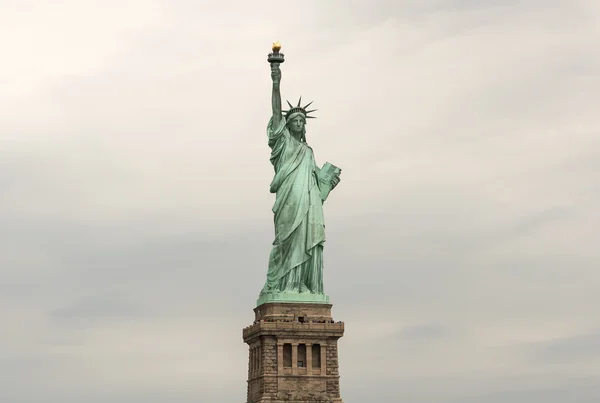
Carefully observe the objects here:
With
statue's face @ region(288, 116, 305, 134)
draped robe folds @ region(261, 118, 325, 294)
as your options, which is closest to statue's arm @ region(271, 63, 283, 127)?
draped robe folds @ region(261, 118, 325, 294)

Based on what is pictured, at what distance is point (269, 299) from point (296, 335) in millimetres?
2165

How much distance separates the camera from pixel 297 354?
69.5 meters

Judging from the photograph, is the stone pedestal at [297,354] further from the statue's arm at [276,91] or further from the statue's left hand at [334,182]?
the statue's arm at [276,91]

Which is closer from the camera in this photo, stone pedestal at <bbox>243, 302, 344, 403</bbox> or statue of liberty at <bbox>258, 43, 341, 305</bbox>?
stone pedestal at <bbox>243, 302, 344, 403</bbox>

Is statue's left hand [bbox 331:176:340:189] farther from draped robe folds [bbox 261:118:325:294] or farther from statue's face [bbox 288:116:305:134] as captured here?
statue's face [bbox 288:116:305:134]

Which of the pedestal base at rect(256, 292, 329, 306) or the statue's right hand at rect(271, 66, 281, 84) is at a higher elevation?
the statue's right hand at rect(271, 66, 281, 84)

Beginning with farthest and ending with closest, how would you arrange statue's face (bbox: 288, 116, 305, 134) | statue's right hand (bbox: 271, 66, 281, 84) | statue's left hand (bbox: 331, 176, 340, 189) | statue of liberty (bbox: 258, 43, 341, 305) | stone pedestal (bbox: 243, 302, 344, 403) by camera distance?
statue's left hand (bbox: 331, 176, 340, 189), statue's face (bbox: 288, 116, 305, 134), statue's right hand (bbox: 271, 66, 281, 84), statue of liberty (bbox: 258, 43, 341, 305), stone pedestal (bbox: 243, 302, 344, 403)

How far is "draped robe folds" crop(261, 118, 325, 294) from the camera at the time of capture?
7069cm

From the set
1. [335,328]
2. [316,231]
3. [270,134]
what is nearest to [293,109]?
[270,134]

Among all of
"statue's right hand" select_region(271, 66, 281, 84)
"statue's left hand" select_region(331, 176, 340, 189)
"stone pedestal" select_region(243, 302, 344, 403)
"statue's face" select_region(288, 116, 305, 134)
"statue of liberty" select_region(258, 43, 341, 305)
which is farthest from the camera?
"statue's left hand" select_region(331, 176, 340, 189)

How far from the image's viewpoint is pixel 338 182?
73.6m

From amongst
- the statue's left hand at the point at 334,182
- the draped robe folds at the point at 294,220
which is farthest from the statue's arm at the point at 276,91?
the statue's left hand at the point at 334,182

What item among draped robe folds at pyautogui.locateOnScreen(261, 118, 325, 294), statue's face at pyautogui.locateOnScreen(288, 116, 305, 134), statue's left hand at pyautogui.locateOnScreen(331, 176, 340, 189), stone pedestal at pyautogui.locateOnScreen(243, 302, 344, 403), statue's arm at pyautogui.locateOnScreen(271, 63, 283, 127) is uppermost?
statue's arm at pyautogui.locateOnScreen(271, 63, 283, 127)

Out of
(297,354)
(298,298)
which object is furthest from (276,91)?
(297,354)
